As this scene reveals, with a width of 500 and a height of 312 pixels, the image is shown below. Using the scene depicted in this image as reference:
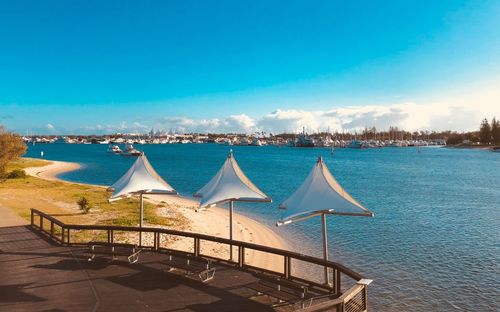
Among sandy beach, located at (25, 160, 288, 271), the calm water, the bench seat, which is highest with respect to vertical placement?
the bench seat

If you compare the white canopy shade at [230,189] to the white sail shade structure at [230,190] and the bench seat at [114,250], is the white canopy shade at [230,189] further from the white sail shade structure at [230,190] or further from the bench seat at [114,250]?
the bench seat at [114,250]

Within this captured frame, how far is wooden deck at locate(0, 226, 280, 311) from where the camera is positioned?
32.7 feet

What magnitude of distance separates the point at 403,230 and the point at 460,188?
36171 millimetres

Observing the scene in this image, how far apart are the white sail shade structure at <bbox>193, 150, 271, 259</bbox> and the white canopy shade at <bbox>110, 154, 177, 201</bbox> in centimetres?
201

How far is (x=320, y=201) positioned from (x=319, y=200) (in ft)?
0.22

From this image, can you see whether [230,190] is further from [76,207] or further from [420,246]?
[76,207]

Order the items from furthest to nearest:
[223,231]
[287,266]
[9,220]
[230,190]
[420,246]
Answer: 1. [223,231]
2. [420,246]
3. [9,220]
4. [230,190]
5. [287,266]

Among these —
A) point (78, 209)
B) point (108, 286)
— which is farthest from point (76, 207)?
point (108, 286)

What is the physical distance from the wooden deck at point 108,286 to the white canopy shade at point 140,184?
3.15 metres

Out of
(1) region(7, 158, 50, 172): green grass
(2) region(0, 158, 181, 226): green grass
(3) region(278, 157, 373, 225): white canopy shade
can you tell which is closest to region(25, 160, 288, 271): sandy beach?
(2) region(0, 158, 181, 226): green grass

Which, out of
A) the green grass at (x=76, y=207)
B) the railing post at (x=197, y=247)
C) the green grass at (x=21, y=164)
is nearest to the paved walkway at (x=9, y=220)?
the green grass at (x=76, y=207)

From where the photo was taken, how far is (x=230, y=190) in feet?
51.5

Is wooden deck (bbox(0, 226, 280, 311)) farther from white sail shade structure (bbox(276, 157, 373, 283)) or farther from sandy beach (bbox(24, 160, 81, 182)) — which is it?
sandy beach (bbox(24, 160, 81, 182))

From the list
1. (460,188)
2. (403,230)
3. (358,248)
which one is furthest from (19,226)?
(460,188)
